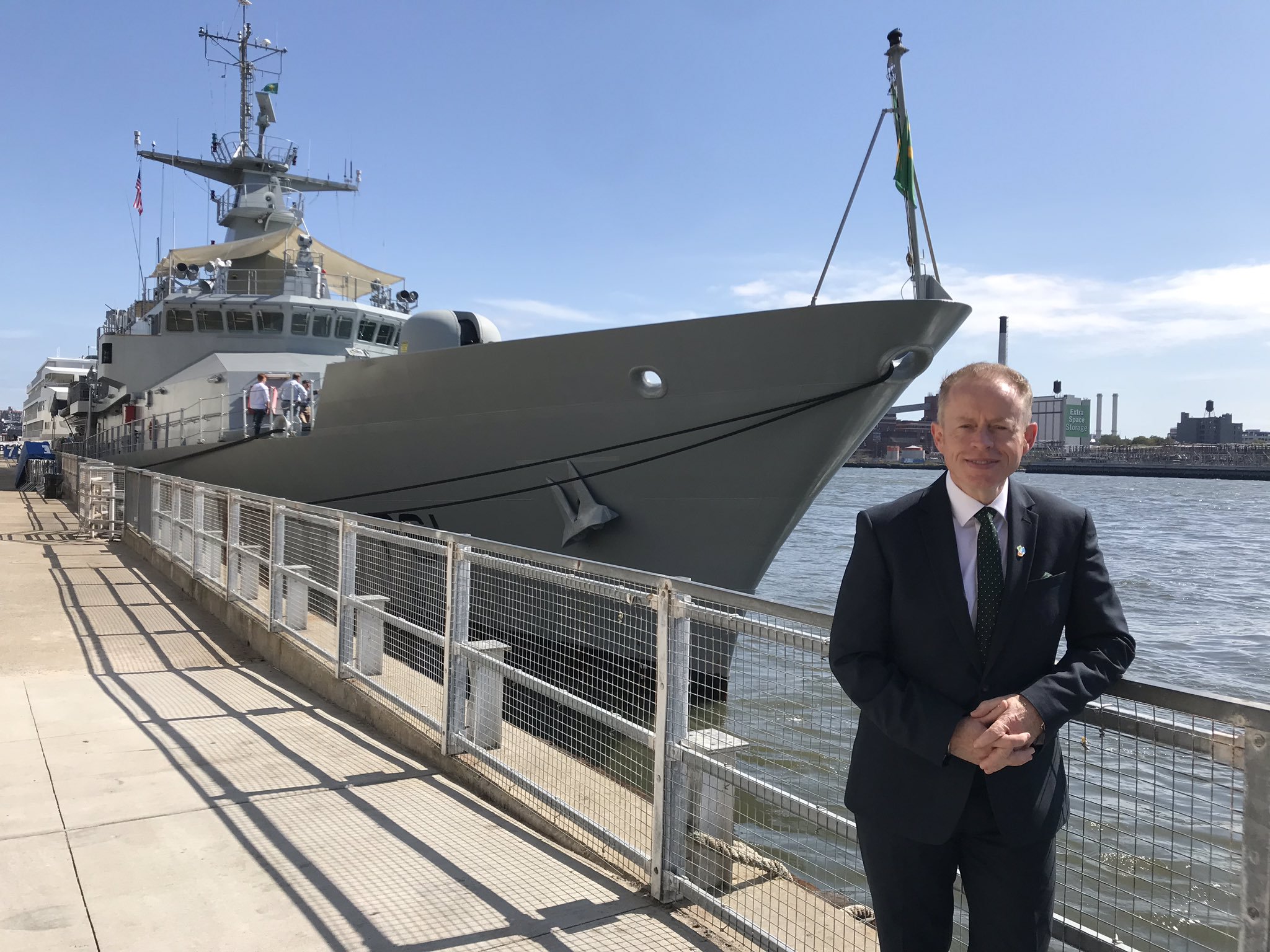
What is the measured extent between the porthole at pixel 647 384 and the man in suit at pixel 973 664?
7091 mm

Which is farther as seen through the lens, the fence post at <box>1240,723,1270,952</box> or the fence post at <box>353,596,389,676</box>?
the fence post at <box>353,596,389,676</box>

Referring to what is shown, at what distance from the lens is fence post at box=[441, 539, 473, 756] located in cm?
451

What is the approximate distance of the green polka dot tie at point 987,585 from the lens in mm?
1860

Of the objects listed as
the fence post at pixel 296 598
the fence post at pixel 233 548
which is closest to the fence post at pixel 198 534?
the fence post at pixel 233 548

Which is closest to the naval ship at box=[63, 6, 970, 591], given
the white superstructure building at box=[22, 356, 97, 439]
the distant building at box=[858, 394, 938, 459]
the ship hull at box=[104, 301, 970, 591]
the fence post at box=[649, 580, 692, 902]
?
the ship hull at box=[104, 301, 970, 591]

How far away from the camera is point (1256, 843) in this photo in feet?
5.74

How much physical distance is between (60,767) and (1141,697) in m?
4.42

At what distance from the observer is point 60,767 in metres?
4.33

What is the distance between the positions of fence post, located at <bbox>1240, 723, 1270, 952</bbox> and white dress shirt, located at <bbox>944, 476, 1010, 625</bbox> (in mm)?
521

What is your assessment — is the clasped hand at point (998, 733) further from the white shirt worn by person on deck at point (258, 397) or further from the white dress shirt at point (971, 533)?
the white shirt worn by person on deck at point (258, 397)

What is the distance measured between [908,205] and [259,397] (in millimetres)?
8978

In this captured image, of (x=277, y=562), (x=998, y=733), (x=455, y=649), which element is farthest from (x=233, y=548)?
(x=998, y=733)

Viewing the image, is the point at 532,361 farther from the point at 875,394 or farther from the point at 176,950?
the point at 176,950

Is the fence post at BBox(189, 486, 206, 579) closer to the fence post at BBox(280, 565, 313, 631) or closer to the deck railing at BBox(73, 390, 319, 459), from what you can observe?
the fence post at BBox(280, 565, 313, 631)
